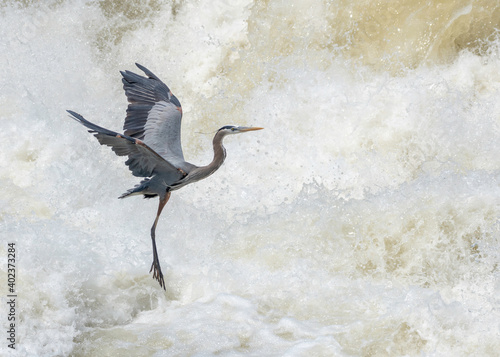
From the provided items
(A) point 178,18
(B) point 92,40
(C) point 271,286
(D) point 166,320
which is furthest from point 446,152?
(B) point 92,40

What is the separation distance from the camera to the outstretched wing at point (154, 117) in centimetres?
426

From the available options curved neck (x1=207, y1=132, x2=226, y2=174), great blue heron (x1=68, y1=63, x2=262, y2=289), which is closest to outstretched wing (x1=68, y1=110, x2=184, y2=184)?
great blue heron (x1=68, y1=63, x2=262, y2=289)

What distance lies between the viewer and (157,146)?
4.25 metres

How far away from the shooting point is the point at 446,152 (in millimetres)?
5676

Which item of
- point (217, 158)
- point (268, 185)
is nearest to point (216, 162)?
point (217, 158)

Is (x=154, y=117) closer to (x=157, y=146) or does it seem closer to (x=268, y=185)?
(x=157, y=146)

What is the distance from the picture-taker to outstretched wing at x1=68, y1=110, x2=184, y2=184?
3552 mm

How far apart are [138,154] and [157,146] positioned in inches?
14.5

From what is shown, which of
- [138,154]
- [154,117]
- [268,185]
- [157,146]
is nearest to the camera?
[138,154]

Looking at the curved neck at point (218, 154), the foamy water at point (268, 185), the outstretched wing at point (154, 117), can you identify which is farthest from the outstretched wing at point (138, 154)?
the foamy water at point (268, 185)

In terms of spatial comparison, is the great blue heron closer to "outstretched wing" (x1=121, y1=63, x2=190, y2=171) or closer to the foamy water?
"outstretched wing" (x1=121, y1=63, x2=190, y2=171)

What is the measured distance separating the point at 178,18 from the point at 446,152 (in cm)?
337

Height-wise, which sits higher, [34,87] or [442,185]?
[34,87]

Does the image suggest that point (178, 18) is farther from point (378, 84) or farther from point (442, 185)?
point (442, 185)
